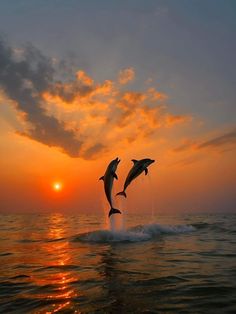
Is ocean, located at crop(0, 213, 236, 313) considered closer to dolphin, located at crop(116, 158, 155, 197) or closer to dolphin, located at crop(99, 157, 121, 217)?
dolphin, located at crop(99, 157, 121, 217)

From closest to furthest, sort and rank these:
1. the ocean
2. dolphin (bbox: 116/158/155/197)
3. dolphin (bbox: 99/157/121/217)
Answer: the ocean < dolphin (bbox: 99/157/121/217) < dolphin (bbox: 116/158/155/197)

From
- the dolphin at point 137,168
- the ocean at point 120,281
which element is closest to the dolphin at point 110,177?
the dolphin at point 137,168

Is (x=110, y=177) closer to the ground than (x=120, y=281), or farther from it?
farther from it

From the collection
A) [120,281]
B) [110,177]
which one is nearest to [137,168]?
[110,177]

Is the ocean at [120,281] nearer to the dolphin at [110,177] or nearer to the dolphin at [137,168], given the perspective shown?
the dolphin at [110,177]

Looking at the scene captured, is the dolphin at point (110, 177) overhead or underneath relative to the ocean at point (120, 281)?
overhead

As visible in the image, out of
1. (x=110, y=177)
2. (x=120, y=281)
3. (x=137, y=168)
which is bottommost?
(x=120, y=281)

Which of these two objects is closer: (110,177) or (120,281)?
(120,281)

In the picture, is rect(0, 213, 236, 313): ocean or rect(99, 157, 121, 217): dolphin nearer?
rect(0, 213, 236, 313): ocean

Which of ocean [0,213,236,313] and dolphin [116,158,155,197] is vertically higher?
dolphin [116,158,155,197]

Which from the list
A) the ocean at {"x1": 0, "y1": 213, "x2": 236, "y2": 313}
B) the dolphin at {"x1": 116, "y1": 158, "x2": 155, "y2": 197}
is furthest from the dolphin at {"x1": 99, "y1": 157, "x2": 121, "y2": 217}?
the ocean at {"x1": 0, "y1": 213, "x2": 236, "y2": 313}

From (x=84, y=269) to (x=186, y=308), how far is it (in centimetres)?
580

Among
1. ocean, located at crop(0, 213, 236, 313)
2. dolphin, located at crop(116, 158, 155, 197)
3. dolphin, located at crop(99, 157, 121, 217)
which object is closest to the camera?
ocean, located at crop(0, 213, 236, 313)

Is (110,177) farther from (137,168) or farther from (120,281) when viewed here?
(120,281)
